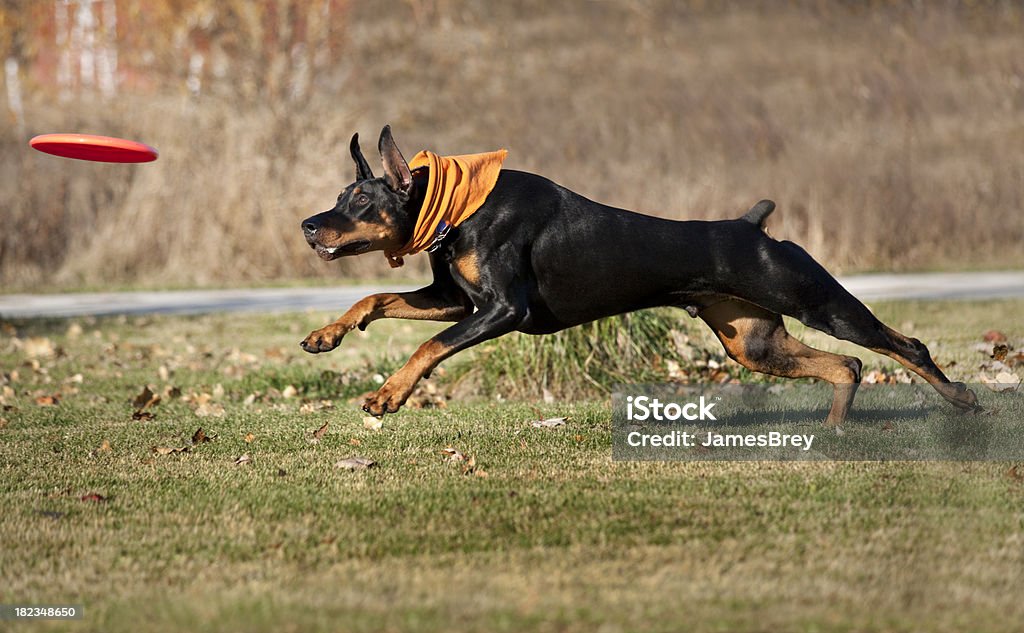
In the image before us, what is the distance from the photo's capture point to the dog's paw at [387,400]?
5547 mm

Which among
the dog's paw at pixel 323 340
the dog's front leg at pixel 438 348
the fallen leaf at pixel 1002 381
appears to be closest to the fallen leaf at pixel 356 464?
the dog's front leg at pixel 438 348

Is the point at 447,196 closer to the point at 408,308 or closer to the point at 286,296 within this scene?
the point at 408,308

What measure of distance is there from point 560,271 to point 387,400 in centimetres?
107

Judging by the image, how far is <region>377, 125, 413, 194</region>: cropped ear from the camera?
5.77 m

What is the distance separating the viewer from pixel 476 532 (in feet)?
15.2

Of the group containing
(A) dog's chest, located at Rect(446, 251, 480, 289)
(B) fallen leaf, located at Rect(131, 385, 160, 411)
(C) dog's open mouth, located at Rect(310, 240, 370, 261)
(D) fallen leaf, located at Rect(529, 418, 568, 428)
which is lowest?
(B) fallen leaf, located at Rect(131, 385, 160, 411)

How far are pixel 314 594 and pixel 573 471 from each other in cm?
189

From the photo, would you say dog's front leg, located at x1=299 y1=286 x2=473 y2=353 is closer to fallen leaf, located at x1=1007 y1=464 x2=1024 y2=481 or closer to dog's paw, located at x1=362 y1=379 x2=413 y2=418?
dog's paw, located at x1=362 y1=379 x2=413 y2=418

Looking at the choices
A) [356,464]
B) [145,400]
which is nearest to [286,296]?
[145,400]

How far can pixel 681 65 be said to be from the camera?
26500 mm

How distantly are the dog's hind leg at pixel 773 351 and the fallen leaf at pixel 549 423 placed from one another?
3.18ft

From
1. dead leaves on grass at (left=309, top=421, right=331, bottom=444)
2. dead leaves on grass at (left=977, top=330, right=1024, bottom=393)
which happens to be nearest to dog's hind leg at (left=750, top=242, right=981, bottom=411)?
dead leaves on grass at (left=977, top=330, right=1024, bottom=393)

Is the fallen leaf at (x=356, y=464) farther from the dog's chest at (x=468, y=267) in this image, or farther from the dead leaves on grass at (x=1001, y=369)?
the dead leaves on grass at (x=1001, y=369)

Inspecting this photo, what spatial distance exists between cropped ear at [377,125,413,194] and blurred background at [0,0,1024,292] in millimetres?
11668
